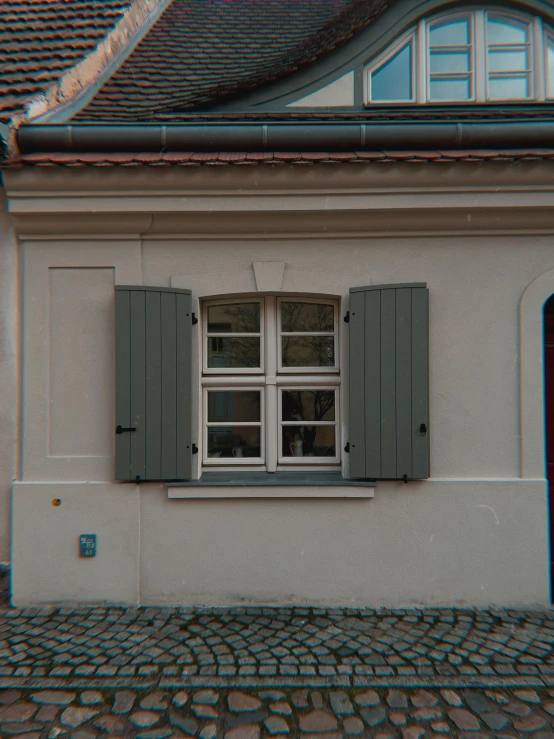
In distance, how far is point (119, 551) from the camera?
354 centimetres

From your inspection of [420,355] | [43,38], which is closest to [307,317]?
[420,355]

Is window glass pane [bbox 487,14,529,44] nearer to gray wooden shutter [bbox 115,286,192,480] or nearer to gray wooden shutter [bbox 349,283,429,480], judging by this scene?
gray wooden shutter [bbox 349,283,429,480]

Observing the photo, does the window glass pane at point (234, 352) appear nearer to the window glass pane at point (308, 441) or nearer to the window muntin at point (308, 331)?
the window muntin at point (308, 331)

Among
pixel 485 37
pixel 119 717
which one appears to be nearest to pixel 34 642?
pixel 119 717

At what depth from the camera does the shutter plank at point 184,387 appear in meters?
3.54

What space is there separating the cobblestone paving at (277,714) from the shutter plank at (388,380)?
148 cm

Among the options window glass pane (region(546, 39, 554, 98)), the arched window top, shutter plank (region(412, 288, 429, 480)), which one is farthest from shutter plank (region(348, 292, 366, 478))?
window glass pane (region(546, 39, 554, 98))

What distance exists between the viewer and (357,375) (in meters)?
3.56

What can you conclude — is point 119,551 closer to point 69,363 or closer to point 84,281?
point 69,363

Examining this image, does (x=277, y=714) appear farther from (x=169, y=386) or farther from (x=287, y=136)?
(x=287, y=136)

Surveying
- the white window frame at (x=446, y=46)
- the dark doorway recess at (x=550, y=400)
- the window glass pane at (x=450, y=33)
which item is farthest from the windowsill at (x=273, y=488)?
the window glass pane at (x=450, y=33)

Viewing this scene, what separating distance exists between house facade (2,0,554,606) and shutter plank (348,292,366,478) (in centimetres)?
2

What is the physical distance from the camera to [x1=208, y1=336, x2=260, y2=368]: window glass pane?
3.88 meters

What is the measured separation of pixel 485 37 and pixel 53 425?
558 cm
